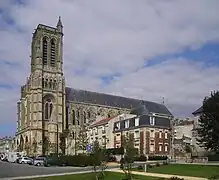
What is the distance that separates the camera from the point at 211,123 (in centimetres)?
4972

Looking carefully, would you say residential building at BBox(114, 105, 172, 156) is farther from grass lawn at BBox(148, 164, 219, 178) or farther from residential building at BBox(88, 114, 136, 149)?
grass lawn at BBox(148, 164, 219, 178)

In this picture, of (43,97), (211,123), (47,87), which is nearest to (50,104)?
(43,97)

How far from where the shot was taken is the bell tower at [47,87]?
9653 cm

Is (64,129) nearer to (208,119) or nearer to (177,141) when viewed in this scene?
(177,141)

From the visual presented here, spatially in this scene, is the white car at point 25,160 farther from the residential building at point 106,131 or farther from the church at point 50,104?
the church at point 50,104

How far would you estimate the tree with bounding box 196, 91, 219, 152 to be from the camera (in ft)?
160

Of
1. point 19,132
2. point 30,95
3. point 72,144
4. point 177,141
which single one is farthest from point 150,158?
point 19,132

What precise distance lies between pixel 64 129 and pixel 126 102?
2985 centimetres

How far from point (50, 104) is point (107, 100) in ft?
80.9

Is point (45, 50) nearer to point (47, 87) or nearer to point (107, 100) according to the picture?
point (47, 87)

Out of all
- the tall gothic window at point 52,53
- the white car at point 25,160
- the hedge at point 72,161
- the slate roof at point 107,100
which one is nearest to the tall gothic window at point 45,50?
the tall gothic window at point 52,53

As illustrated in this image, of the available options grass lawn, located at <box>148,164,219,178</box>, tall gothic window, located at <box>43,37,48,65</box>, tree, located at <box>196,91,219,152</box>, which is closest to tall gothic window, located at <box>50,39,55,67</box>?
tall gothic window, located at <box>43,37,48,65</box>

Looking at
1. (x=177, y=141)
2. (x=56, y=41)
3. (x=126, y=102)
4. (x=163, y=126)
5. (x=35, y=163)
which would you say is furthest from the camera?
(x=126, y=102)

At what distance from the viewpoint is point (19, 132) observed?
10962 cm
